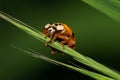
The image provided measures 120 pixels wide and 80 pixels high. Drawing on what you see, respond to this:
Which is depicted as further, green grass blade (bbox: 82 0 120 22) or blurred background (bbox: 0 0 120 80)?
blurred background (bbox: 0 0 120 80)

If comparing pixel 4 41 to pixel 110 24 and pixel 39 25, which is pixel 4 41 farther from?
pixel 110 24

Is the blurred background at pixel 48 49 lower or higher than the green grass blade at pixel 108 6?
higher

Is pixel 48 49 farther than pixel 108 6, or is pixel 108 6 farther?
pixel 48 49

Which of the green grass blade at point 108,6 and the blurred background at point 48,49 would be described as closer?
the green grass blade at point 108,6

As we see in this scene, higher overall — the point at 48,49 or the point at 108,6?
the point at 48,49

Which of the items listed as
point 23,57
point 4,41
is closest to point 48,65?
point 23,57
